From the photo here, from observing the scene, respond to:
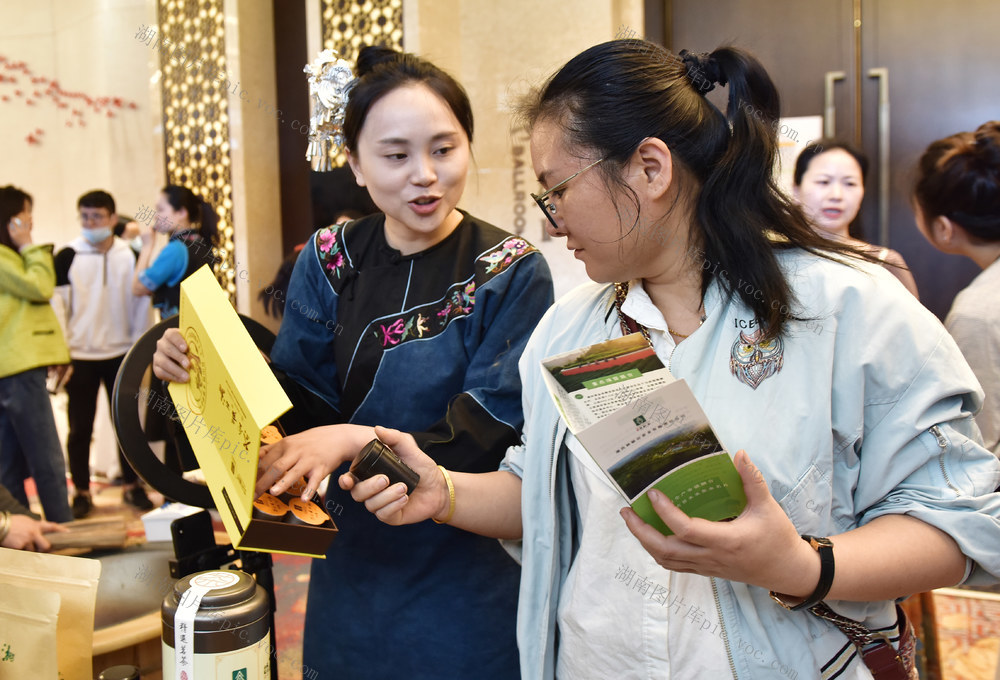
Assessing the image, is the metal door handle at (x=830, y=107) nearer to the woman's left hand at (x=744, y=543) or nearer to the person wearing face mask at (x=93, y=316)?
the woman's left hand at (x=744, y=543)

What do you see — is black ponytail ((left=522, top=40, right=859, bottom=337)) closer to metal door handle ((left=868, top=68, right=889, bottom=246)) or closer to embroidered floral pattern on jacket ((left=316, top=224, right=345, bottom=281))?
embroidered floral pattern on jacket ((left=316, top=224, right=345, bottom=281))

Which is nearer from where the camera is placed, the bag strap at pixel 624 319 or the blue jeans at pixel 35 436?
the bag strap at pixel 624 319

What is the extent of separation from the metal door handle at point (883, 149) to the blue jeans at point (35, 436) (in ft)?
12.5

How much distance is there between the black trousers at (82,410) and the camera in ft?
14.6

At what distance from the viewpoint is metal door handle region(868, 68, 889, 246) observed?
331cm

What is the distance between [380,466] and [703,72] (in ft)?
2.14

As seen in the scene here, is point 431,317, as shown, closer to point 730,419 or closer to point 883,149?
point 730,419

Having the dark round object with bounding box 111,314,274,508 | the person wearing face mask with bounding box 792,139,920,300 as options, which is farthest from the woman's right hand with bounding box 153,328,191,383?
the person wearing face mask with bounding box 792,139,920,300

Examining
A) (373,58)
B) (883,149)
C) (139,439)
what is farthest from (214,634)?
(883,149)

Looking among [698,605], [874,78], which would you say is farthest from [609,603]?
[874,78]

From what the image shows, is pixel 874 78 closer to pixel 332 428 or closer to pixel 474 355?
pixel 474 355

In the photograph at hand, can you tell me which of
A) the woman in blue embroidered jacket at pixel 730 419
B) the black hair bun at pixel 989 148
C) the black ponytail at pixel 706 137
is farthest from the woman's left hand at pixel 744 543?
the black hair bun at pixel 989 148

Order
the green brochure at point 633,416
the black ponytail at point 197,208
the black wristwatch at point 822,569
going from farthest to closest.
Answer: the black ponytail at point 197,208, the black wristwatch at point 822,569, the green brochure at point 633,416

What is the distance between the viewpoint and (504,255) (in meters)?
1.31
